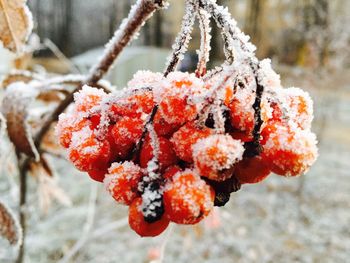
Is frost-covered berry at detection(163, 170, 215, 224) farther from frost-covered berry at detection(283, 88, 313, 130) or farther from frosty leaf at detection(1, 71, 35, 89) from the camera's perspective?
frosty leaf at detection(1, 71, 35, 89)

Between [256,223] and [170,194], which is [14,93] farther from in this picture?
[256,223]

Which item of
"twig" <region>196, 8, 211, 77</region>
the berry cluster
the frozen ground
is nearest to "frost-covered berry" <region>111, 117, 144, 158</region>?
the berry cluster

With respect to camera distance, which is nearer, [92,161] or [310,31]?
[92,161]

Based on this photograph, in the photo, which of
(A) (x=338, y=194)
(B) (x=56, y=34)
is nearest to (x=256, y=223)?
(A) (x=338, y=194)

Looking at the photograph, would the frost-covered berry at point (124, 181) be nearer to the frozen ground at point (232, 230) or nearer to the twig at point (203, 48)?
the twig at point (203, 48)

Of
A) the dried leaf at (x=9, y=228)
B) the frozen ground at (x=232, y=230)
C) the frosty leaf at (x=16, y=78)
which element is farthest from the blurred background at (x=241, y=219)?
the dried leaf at (x=9, y=228)

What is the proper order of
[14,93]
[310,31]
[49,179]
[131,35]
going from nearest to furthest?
[131,35] → [14,93] → [49,179] → [310,31]

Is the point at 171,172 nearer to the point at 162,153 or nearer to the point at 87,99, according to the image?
the point at 162,153
